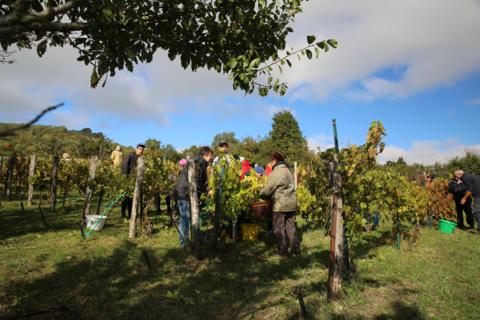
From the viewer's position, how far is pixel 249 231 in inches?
291

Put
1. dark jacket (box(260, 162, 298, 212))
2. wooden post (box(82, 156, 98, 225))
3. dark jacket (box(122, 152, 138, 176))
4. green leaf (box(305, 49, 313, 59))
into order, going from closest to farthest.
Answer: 1. green leaf (box(305, 49, 313, 59))
2. dark jacket (box(260, 162, 298, 212))
3. wooden post (box(82, 156, 98, 225))
4. dark jacket (box(122, 152, 138, 176))

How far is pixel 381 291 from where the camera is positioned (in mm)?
4660

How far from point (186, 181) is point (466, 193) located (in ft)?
27.6

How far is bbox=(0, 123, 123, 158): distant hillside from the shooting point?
1.31 metres

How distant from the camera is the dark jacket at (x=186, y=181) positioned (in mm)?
6469

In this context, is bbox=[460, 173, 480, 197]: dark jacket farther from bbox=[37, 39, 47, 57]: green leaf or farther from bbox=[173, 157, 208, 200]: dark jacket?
bbox=[37, 39, 47, 57]: green leaf

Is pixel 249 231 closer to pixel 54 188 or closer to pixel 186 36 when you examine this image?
pixel 186 36

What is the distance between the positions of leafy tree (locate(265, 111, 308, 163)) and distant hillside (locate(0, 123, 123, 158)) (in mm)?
21863

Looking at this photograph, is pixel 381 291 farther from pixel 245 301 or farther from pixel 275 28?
pixel 275 28

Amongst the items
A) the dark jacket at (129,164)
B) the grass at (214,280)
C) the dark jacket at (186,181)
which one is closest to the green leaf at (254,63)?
the grass at (214,280)

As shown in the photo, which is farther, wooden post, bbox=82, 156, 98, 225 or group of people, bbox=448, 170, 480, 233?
group of people, bbox=448, 170, 480, 233

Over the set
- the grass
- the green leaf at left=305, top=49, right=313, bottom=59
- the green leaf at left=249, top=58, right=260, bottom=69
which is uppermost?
the green leaf at left=305, top=49, right=313, bottom=59

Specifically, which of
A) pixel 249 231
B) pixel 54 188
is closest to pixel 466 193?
pixel 249 231

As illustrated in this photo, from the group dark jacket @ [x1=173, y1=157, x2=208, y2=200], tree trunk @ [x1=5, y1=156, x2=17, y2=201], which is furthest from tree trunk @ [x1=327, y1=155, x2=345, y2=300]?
tree trunk @ [x1=5, y1=156, x2=17, y2=201]
